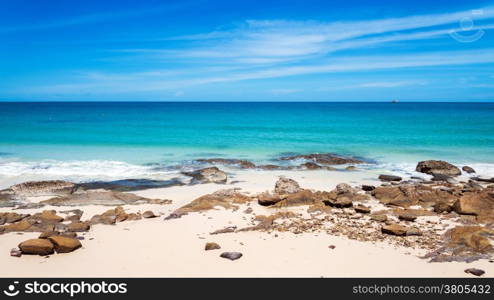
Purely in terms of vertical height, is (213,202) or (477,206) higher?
(477,206)

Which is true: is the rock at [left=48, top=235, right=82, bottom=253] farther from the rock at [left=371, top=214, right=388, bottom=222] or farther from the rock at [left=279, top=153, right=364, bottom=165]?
the rock at [left=279, top=153, right=364, bottom=165]

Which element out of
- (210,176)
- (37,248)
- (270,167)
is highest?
(37,248)

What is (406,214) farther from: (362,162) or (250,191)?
(362,162)

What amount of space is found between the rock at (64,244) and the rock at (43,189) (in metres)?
6.09

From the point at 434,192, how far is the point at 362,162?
27.7 feet

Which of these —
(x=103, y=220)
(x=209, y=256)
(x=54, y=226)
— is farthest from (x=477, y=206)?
(x=54, y=226)

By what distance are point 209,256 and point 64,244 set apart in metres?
2.80

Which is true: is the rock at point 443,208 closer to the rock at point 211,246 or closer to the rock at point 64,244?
the rock at point 211,246

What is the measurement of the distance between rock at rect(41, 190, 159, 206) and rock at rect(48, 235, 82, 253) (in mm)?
4005

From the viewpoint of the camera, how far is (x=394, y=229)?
773 cm

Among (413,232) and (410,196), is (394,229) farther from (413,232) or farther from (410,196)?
(410,196)

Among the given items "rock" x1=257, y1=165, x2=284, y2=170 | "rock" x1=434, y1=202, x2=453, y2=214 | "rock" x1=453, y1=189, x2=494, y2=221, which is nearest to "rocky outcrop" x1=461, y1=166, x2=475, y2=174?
"rock" x1=453, y1=189, x2=494, y2=221

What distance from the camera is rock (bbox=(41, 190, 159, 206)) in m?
10.8

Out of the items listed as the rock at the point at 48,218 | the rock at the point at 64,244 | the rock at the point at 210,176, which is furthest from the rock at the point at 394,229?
the rock at the point at 210,176
